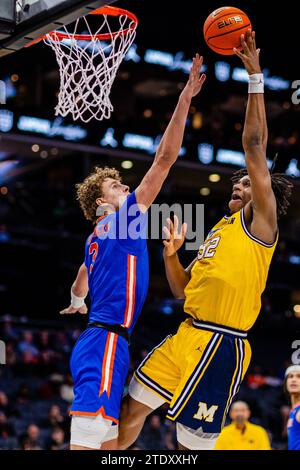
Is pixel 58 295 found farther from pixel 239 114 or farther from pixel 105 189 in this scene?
pixel 105 189

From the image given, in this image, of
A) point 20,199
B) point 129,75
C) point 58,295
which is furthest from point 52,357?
point 129,75

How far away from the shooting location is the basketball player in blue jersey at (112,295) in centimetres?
488

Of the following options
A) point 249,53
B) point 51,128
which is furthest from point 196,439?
point 51,128

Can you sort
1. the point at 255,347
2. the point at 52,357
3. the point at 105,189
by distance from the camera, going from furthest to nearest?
the point at 255,347 → the point at 52,357 → the point at 105,189

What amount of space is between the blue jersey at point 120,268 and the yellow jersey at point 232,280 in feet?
1.22

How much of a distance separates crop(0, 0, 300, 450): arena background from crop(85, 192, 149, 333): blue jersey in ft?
19.8

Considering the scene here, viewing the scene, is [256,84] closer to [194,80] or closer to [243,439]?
[194,80]

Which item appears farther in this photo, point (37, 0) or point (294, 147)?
point (294, 147)

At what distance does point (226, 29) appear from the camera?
5.23 metres

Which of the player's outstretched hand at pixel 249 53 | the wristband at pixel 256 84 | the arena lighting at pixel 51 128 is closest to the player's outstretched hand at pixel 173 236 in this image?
the wristband at pixel 256 84

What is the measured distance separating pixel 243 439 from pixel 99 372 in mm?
4500

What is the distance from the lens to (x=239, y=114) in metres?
21.5

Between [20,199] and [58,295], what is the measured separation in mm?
2082

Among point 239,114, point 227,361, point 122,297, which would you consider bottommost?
point 227,361
